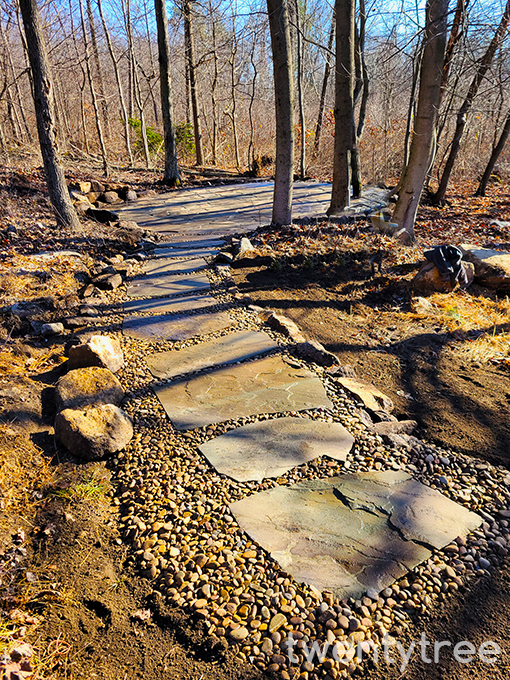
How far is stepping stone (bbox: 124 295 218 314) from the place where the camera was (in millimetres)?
4562

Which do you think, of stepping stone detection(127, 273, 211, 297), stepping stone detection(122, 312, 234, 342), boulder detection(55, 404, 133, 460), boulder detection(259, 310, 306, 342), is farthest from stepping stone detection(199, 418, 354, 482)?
stepping stone detection(127, 273, 211, 297)

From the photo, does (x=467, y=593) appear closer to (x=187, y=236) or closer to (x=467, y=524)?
(x=467, y=524)

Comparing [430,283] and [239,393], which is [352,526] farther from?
[430,283]

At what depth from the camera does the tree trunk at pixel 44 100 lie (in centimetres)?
594

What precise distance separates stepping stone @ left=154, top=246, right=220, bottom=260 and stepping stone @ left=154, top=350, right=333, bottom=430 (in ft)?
10.7

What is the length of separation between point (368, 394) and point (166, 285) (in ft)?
10.1

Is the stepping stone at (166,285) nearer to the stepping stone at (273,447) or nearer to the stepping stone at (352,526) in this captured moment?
the stepping stone at (273,447)

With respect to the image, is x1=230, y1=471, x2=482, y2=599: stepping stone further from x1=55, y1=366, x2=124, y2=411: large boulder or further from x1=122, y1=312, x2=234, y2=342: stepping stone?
x1=122, y1=312, x2=234, y2=342: stepping stone

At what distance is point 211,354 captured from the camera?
3643 mm

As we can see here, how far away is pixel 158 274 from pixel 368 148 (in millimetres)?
13049

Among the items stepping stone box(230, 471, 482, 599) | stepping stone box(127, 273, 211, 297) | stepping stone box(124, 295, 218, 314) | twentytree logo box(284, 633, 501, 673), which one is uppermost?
stepping stone box(127, 273, 211, 297)

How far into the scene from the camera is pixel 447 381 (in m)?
3.51

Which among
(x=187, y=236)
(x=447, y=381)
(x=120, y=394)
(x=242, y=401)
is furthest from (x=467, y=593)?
(x=187, y=236)

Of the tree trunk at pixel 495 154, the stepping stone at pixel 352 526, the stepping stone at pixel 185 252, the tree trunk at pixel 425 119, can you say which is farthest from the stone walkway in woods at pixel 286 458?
the tree trunk at pixel 495 154
